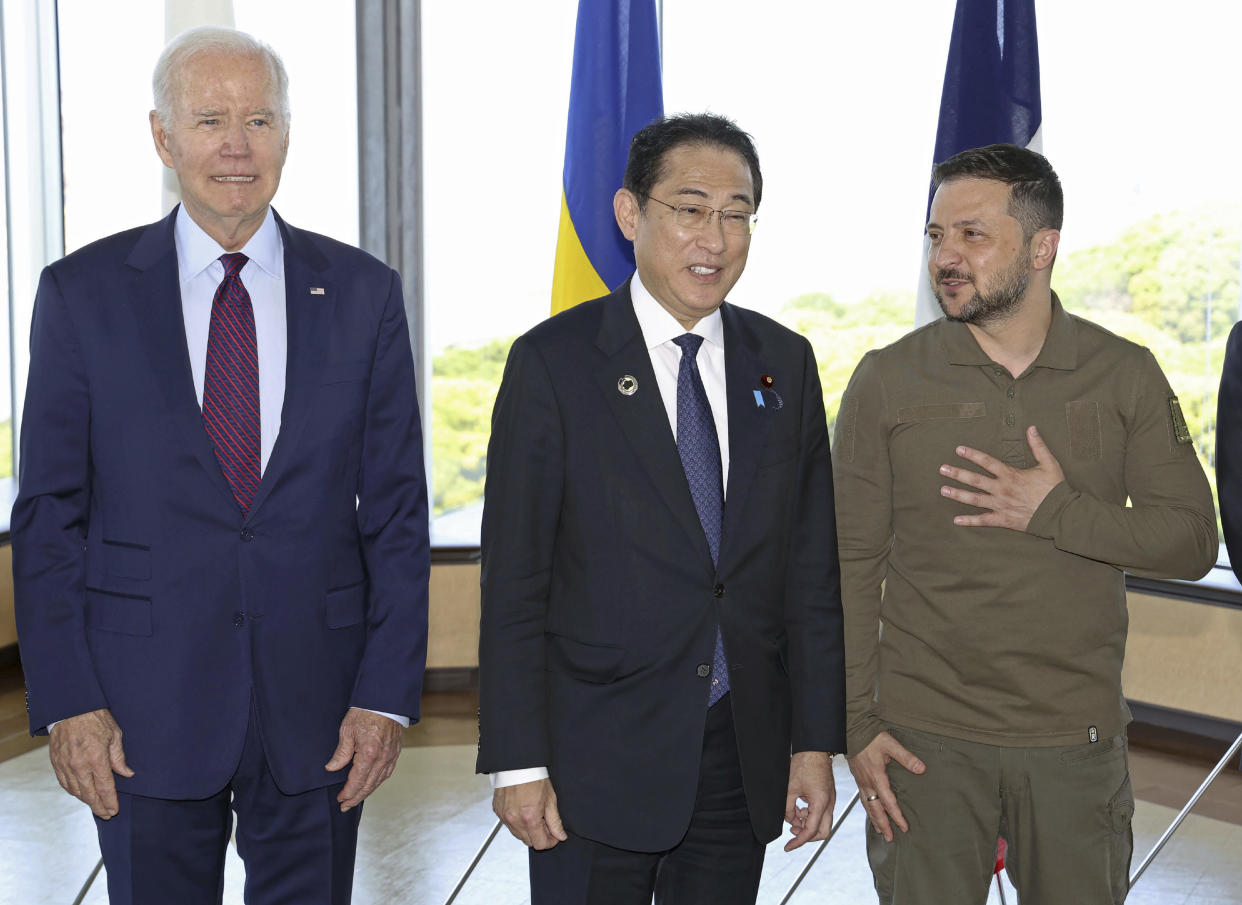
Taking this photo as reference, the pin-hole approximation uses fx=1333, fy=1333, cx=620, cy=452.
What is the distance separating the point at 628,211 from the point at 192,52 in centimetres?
72

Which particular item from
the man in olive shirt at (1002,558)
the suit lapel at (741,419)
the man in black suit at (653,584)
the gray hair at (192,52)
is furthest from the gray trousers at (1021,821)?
the gray hair at (192,52)

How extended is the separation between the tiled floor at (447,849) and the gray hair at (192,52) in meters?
2.48

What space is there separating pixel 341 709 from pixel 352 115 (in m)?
4.90

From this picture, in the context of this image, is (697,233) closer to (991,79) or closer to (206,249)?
(206,249)

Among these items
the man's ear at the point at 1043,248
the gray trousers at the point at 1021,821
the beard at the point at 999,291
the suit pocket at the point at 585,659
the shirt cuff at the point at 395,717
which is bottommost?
the gray trousers at the point at 1021,821

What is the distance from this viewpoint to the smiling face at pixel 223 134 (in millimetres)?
2068

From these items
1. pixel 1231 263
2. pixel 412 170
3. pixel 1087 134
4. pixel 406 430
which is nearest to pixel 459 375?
pixel 412 170

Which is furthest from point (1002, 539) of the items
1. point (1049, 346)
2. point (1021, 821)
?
point (1021, 821)

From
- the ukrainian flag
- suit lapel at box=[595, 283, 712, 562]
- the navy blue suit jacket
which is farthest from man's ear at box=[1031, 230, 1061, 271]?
the ukrainian flag

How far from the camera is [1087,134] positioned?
599cm

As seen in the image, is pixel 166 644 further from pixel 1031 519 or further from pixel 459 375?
pixel 459 375

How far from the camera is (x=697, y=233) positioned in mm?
2023

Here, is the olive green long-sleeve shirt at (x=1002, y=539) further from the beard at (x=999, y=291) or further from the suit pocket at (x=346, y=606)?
the suit pocket at (x=346, y=606)

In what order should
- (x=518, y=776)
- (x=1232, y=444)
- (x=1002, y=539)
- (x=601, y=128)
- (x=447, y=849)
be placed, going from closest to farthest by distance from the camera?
(x=518, y=776) < (x=1002, y=539) < (x=1232, y=444) < (x=601, y=128) < (x=447, y=849)
